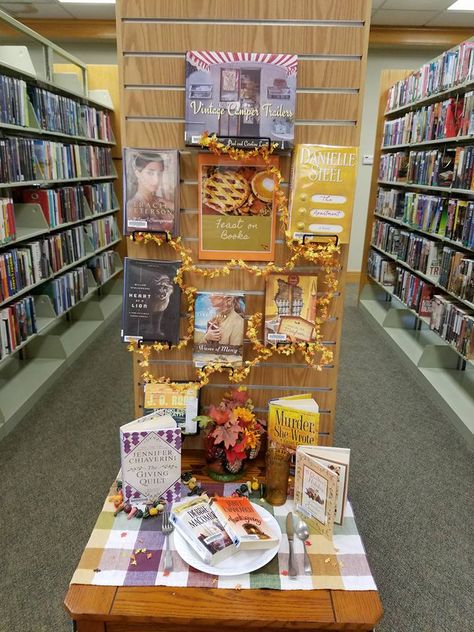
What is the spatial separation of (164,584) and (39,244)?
287 cm

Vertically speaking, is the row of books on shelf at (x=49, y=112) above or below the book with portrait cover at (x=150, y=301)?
above

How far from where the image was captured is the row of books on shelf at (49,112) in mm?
3000

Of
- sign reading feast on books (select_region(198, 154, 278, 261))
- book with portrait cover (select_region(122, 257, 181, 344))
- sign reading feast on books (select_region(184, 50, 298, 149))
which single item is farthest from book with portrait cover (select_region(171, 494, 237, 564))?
sign reading feast on books (select_region(184, 50, 298, 149))

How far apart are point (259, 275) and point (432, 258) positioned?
2.84 metres

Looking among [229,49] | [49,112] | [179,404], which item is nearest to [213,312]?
[179,404]

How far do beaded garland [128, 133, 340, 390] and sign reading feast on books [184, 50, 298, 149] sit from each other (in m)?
0.05

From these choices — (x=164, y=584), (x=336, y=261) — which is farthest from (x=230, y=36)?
(x=164, y=584)

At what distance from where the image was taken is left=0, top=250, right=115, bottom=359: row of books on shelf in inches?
122

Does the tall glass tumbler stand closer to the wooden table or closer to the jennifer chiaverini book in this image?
the jennifer chiaverini book

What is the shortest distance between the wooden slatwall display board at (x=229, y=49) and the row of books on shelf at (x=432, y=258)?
2145 mm

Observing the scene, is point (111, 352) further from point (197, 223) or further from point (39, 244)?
point (197, 223)

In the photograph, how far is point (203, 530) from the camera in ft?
4.13

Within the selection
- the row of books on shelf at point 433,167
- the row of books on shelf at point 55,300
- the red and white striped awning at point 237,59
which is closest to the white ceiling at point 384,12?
the row of books on shelf at point 433,167

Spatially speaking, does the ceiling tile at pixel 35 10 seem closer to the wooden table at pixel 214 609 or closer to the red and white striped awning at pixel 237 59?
the red and white striped awning at pixel 237 59
